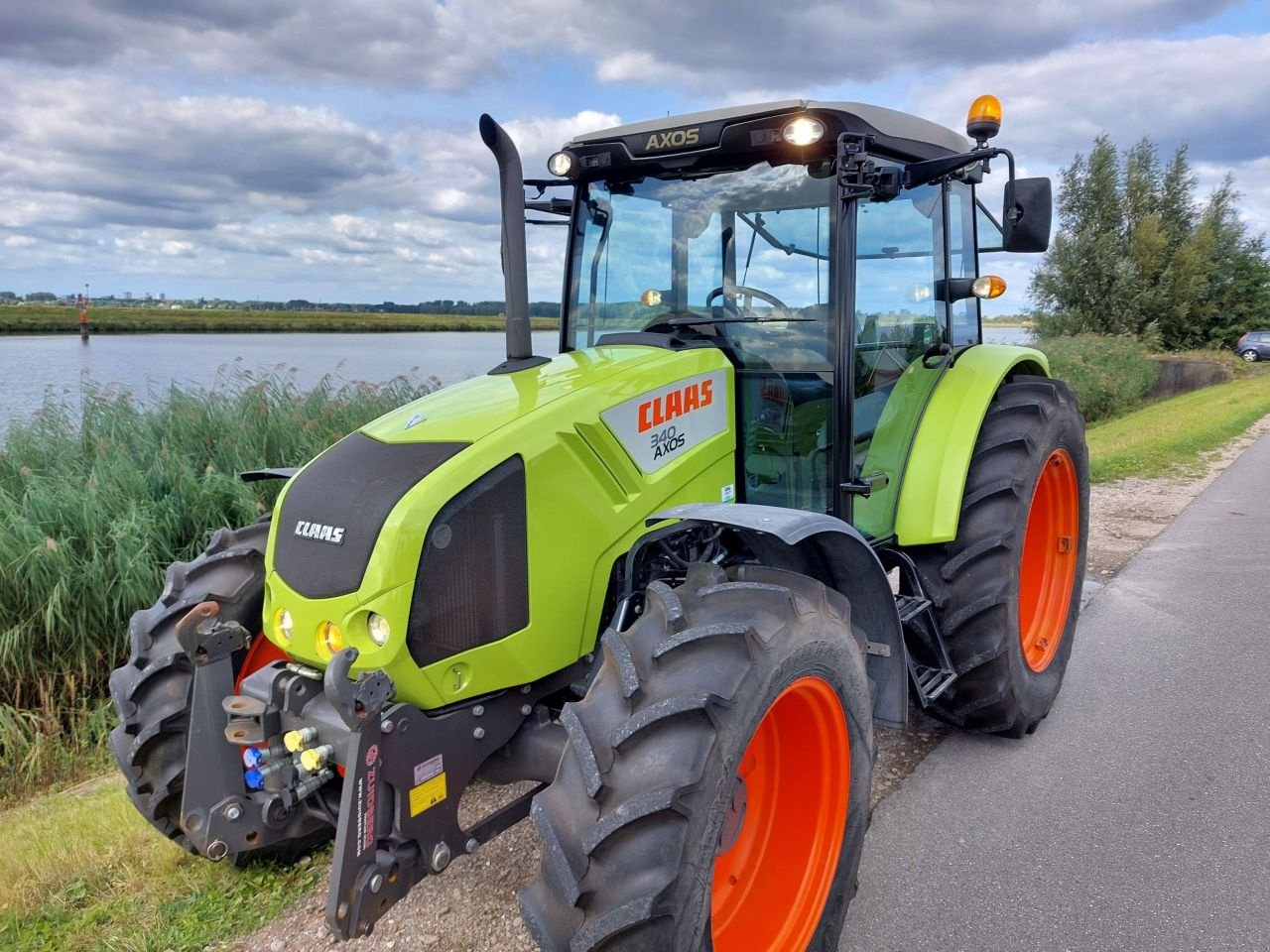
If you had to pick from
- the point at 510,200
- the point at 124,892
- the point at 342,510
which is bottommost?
the point at 124,892

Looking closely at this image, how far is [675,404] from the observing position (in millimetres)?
2881

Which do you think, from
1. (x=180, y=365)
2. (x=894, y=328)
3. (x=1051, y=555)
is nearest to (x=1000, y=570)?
(x=894, y=328)

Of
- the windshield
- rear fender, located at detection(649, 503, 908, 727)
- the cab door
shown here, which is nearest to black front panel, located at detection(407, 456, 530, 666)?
rear fender, located at detection(649, 503, 908, 727)

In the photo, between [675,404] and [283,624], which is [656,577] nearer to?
[675,404]

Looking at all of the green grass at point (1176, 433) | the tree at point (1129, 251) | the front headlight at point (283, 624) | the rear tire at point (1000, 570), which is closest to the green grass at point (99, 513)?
the front headlight at point (283, 624)

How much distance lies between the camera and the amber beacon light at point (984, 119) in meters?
3.38

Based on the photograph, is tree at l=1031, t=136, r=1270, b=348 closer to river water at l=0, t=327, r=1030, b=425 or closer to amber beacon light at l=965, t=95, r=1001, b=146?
river water at l=0, t=327, r=1030, b=425

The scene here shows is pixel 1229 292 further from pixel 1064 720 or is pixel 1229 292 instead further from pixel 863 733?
pixel 863 733

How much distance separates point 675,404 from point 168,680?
1713mm

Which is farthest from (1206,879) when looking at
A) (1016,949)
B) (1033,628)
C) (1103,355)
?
(1103,355)

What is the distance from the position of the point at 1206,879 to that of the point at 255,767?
283 cm

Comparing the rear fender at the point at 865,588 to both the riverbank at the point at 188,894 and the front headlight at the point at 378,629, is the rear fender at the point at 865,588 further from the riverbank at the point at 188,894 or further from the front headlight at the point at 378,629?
the front headlight at the point at 378,629

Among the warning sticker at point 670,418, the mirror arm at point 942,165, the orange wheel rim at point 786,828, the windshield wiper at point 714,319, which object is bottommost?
the orange wheel rim at point 786,828

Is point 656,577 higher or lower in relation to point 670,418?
lower
